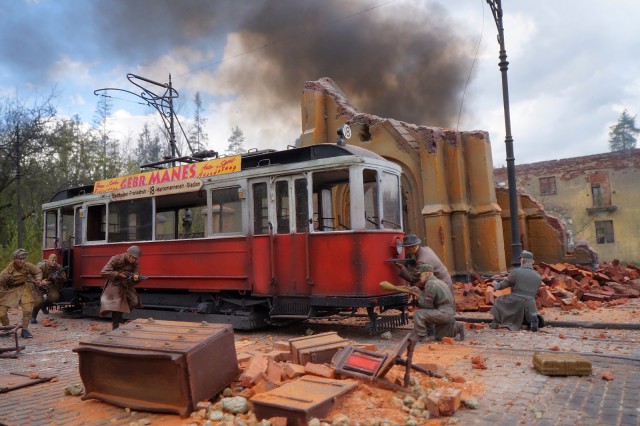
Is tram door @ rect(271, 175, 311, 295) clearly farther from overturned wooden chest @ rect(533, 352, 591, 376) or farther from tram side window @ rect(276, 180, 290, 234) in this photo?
overturned wooden chest @ rect(533, 352, 591, 376)

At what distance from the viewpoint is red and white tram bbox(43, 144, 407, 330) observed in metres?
7.95

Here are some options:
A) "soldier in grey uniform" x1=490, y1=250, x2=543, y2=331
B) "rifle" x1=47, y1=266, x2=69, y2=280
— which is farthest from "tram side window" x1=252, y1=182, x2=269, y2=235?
"rifle" x1=47, y1=266, x2=69, y2=280

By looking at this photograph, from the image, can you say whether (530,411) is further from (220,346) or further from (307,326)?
(307,326)

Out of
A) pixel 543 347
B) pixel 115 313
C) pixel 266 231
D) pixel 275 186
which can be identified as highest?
pixel 275 186

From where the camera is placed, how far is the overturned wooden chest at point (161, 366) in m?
4.42

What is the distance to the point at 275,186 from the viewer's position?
869 cm

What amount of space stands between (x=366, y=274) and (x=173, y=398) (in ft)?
12.9

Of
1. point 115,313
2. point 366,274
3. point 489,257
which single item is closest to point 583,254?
point 489,257

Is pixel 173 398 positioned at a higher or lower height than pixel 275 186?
lower

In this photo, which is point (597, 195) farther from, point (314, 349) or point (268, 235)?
point (314, 349)

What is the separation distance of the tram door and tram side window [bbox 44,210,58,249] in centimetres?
780

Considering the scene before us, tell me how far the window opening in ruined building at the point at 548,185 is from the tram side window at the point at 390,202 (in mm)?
23961

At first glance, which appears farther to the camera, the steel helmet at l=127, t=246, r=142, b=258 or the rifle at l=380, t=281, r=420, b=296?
the steel helmet at l=127, t=246, r=142, b=258

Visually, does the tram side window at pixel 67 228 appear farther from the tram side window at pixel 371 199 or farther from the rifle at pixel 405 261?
the rifle at pixel 405 261
